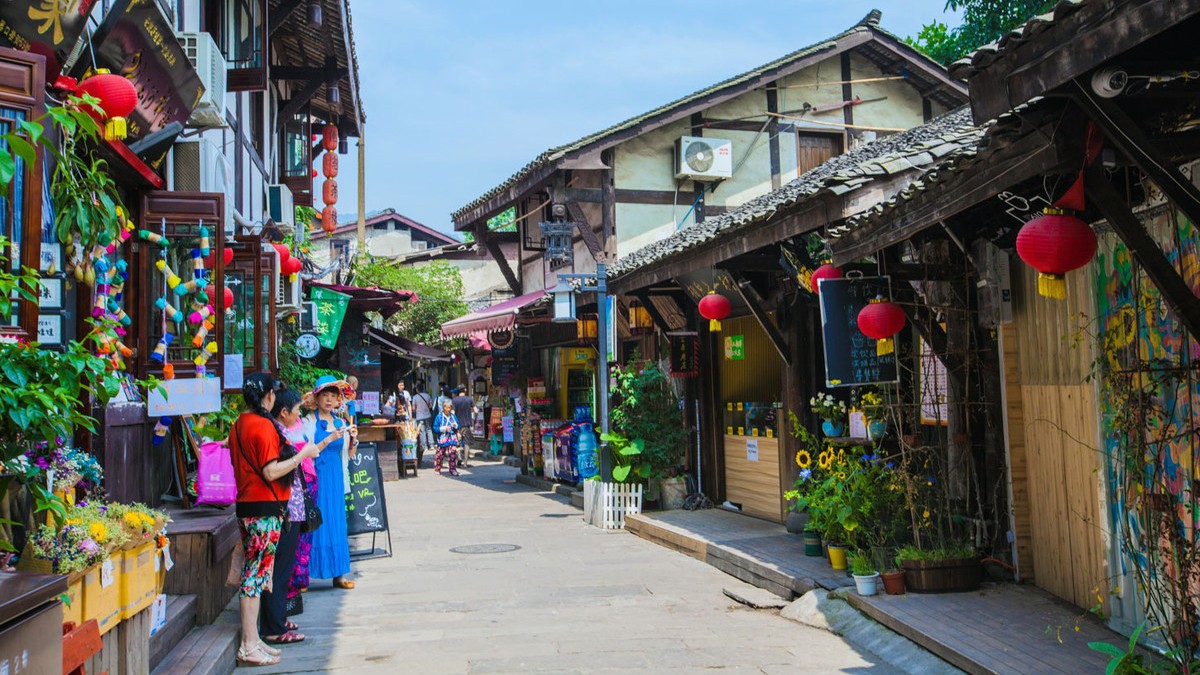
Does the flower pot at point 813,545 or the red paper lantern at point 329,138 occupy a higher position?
the red paper lantern at point 329,138

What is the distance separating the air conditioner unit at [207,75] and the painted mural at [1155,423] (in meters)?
7.22

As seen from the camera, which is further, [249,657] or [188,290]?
[188,290]

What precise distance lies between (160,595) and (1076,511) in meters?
6.16

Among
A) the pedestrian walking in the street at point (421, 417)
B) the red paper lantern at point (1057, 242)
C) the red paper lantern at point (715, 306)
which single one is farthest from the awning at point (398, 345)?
the red paper lantern at point (1057, 242)

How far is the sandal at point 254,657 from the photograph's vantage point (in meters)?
6.87

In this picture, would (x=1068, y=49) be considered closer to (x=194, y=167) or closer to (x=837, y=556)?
(x=837, y=556)

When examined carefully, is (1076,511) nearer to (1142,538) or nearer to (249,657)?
(1142,538)

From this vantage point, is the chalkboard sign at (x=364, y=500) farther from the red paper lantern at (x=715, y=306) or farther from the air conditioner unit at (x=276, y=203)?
the air conditioner unit at (x=276, y=203)

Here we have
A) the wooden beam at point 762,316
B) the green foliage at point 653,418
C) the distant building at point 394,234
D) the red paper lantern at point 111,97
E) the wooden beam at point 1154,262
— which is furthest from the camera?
the distant building at point 394,234

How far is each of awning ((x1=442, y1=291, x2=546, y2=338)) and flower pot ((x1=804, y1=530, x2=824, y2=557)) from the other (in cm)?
969

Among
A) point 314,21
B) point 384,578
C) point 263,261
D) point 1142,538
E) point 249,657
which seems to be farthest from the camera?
point 314,21

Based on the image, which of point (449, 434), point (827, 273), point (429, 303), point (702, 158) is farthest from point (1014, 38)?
point (429, 303)

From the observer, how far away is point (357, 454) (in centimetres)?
1159

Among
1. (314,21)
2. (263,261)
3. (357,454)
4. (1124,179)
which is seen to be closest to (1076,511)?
(1124,179)
